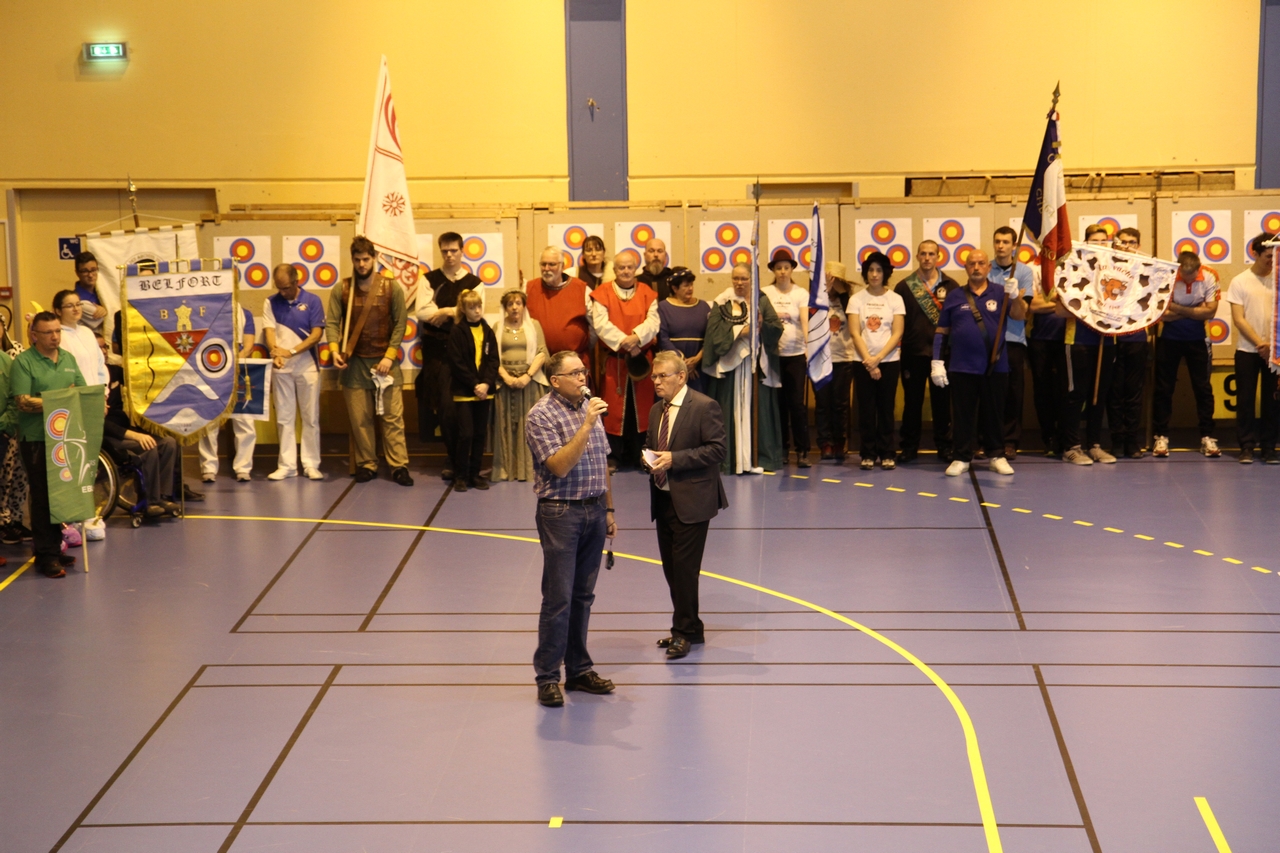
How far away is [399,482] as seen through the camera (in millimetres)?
11648

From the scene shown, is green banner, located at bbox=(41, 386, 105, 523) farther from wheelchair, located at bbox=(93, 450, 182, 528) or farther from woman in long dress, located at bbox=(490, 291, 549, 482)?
woman in long dress, located at bbox=(490, 291, 549, 482)

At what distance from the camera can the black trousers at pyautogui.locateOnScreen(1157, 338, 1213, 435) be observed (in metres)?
12.0

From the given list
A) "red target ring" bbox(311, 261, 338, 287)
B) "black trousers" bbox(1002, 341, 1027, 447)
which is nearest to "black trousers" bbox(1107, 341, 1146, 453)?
"black trousers" bbox(1002, 341, 1027, 447)

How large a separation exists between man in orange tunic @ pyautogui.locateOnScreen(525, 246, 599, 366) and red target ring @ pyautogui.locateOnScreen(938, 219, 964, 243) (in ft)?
11.9

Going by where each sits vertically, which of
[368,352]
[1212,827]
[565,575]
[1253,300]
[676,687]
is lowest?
[1212,827]

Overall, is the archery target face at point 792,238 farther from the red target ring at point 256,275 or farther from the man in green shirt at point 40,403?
the man in green shirt at point 40,403

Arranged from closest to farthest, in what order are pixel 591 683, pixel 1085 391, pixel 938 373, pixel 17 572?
pixel 591 683 < pixel 17 572 < pixel 938 373 < pixel 1085 391

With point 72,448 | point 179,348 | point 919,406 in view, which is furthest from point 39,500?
→ point 919,406

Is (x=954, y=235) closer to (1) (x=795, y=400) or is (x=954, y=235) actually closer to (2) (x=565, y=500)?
(1) (x=795, y=400)

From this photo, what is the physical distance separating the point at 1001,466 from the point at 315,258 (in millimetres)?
6660

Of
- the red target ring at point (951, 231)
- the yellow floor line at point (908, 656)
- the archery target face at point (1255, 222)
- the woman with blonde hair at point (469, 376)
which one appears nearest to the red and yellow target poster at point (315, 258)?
the woman with blonde hair at point (469, 376)

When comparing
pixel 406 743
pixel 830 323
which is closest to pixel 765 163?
pixel 830 323

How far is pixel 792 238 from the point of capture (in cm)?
1283

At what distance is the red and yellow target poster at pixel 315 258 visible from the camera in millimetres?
12836
